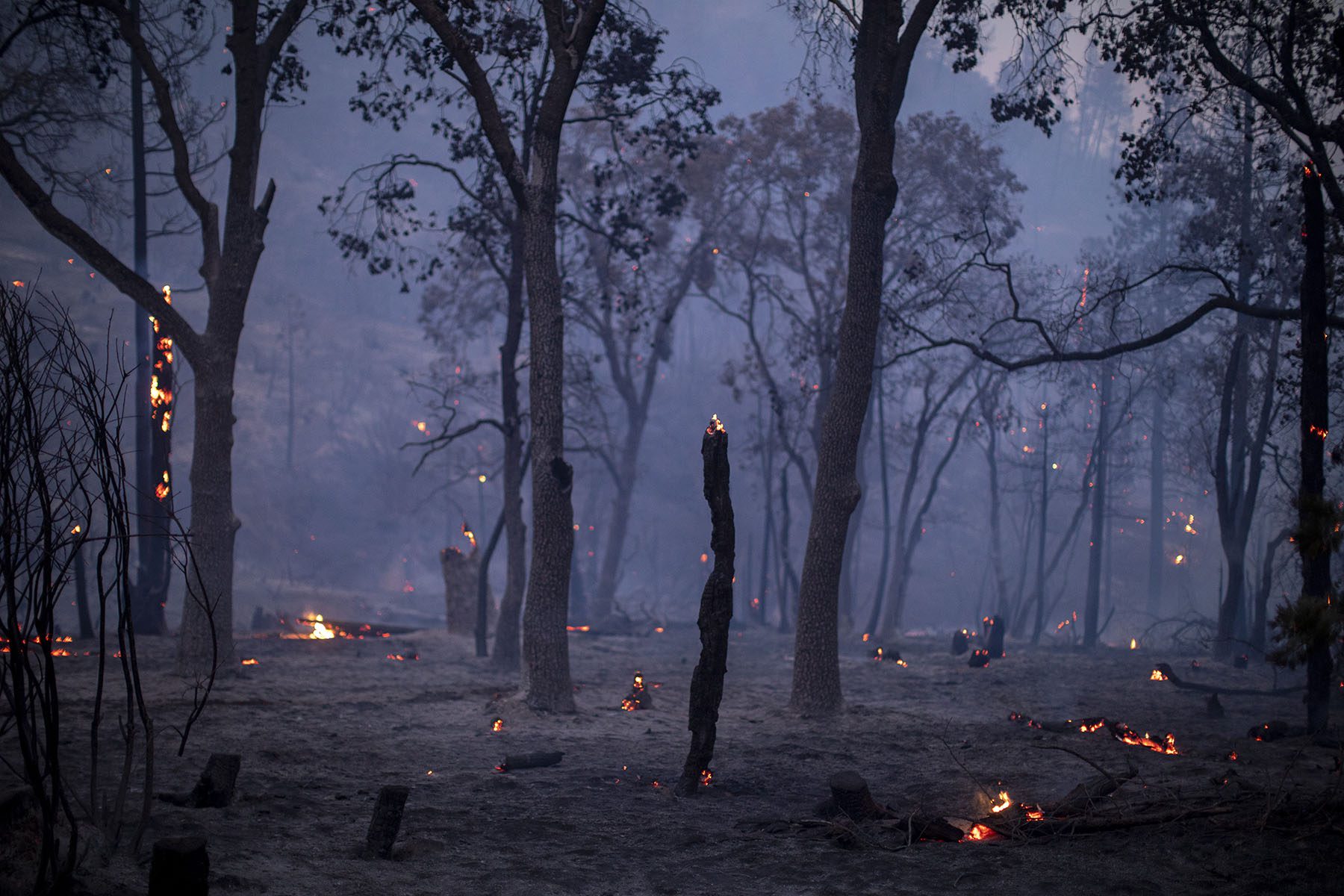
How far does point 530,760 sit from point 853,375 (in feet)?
22.3

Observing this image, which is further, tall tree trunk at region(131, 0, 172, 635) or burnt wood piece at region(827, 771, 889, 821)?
tall tree trunk at region(131, 0, 172, 635)

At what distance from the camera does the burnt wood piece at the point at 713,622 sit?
26.1 ft

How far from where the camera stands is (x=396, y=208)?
17.1 meters

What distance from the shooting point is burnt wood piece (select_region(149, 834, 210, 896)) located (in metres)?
3.90

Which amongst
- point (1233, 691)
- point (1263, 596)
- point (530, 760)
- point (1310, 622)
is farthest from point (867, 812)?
point (1263, 596)

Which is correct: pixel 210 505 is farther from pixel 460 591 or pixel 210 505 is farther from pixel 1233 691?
pixel 1233 691

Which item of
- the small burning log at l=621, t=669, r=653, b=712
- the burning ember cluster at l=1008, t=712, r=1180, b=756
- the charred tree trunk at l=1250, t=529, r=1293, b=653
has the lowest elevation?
the small burning log at l=621, t=669, r=653, b=712

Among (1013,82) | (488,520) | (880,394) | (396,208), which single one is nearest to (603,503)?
(488,520)

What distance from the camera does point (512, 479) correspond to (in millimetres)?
16938

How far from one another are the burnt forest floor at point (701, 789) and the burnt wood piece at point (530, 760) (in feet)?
0.61

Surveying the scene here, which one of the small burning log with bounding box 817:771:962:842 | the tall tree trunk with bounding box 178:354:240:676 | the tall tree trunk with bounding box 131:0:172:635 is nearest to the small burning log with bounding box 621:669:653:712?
the tall tree trunk with bounding box 178:354:240:676

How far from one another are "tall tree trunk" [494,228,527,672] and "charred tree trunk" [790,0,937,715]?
5.97 m

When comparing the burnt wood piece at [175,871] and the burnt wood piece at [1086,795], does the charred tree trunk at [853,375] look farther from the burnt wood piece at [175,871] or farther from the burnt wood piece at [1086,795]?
the burnt wood piece at [175,871]

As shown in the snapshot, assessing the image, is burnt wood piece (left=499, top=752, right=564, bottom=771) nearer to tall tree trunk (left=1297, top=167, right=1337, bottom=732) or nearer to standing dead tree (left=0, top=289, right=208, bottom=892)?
standing dead tree (left=0, top=289, right=208, bottom=892)
